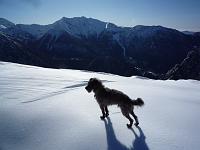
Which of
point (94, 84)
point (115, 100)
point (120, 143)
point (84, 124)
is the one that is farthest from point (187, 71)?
point (120, 143)

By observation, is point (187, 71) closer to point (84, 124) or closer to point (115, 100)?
point (115, 100)

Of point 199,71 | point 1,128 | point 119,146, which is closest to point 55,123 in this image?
point 1,128

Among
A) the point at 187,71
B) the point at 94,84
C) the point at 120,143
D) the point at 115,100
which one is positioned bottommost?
the point at 120,143

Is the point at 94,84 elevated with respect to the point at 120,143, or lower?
elevated

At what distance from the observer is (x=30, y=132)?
5.52 metres

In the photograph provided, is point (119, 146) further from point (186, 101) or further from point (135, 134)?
point (186, 101)

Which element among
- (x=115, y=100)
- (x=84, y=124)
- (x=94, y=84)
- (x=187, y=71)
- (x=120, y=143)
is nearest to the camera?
(x=120, y=143)

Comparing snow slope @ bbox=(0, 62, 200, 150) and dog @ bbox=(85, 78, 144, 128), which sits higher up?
dog @ bbox=(85, 78, 144, 128)

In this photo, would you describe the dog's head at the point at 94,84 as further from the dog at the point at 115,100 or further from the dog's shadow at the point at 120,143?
the dog's shadow at the point at 120,143

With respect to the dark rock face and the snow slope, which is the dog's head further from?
the dark rock face

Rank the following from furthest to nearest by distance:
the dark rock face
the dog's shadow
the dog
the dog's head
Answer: the dark rock face < the dog's head < the dog < the dog's shadow

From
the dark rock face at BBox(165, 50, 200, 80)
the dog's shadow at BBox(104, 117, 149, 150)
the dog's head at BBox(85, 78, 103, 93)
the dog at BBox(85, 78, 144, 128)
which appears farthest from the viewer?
the dark rock face at BBox(165, 50, 200, 80)

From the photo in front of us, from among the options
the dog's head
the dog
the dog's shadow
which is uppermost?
the dog's head

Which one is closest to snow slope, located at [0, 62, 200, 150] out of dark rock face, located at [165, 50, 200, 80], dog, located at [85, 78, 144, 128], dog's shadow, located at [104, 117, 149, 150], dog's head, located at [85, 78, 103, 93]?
dog's shadow, located at [104, 117, 149, 150]
